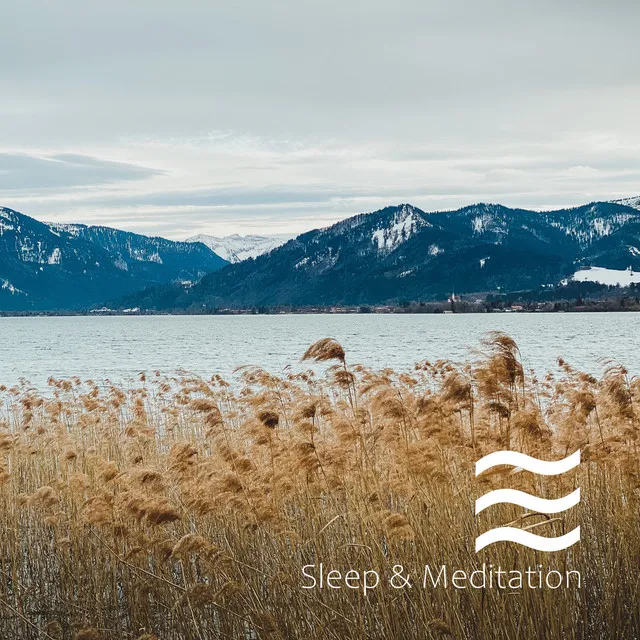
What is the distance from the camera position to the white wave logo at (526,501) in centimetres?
628

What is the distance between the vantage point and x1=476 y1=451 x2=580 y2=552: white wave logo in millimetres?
6277

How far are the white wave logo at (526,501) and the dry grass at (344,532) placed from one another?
90 millimetres

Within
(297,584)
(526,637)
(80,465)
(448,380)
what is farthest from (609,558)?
(80,465)

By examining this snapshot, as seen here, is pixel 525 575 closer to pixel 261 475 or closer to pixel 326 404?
pixel 261 475

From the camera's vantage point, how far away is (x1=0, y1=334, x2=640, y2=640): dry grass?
605 cm

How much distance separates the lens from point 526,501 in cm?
686

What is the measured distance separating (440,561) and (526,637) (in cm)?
106

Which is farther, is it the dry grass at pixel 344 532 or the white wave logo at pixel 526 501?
the white wave logo at pixel 526 501

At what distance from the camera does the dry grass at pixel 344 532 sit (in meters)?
6.05

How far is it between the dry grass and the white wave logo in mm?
90

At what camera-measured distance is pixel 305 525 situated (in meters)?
8.52

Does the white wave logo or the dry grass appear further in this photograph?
the white wave logo

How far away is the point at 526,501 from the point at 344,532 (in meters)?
2.31

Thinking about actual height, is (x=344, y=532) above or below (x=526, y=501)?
below
